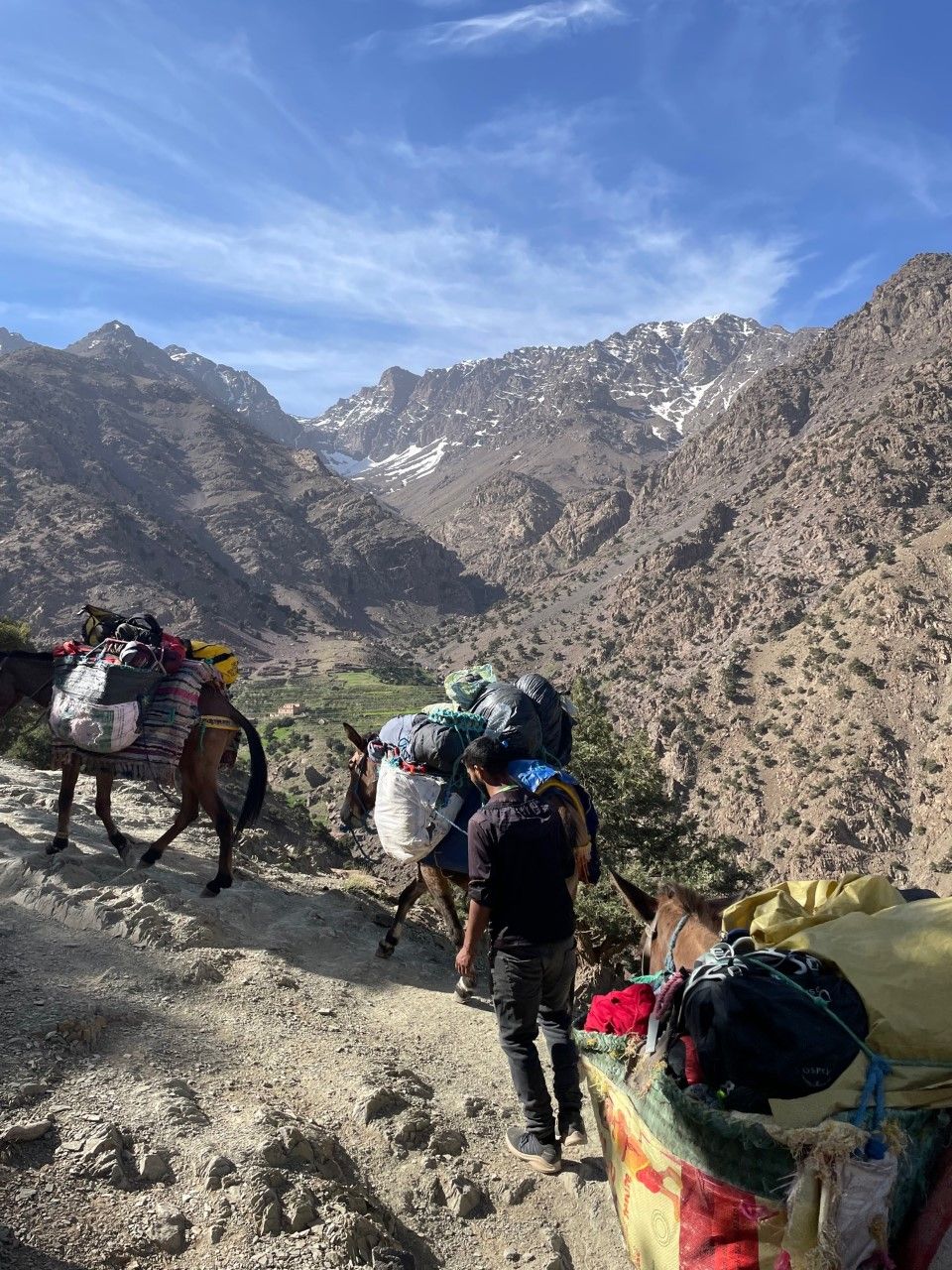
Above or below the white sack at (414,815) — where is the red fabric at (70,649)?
above

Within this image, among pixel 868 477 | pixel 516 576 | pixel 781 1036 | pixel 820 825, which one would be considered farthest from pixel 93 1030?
pixel 516 576

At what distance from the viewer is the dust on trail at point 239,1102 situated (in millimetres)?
2852

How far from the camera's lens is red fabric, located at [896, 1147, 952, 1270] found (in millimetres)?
2250

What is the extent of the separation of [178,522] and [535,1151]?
13550 centimetres

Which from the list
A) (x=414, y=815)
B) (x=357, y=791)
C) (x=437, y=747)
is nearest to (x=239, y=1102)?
(x=414, y=815)

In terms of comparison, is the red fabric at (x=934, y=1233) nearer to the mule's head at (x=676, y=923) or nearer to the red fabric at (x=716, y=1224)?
the red fabric at (x=716, y=1224)

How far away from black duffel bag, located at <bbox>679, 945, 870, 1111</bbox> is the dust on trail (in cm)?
164

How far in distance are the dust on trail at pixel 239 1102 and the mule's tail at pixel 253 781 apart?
3.43ft

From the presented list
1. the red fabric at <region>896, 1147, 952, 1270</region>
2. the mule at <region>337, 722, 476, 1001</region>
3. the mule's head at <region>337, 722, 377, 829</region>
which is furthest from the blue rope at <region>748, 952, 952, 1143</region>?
the mule's head at <region>337, 722, 377, 829</region>

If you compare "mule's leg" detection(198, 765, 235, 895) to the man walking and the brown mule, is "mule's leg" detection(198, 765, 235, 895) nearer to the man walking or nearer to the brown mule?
the brown mule

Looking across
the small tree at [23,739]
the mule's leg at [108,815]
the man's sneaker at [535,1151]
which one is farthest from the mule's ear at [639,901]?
the small tree at [23,739]

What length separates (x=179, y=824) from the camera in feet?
24.2

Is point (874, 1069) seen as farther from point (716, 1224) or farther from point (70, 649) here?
point (70, 649)

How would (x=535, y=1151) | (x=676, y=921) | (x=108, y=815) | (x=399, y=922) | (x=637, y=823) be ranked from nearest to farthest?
(x=676, y=921)
(x=535, y=1151)
(x=399, y=922)
(x=108, y=815)
(x=637, y=823)
